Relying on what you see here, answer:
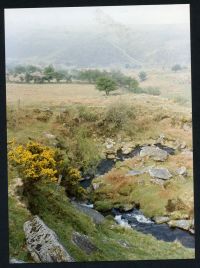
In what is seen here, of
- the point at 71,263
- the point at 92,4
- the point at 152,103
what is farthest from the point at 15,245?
the point at 92,4

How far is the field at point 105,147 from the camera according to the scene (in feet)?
18.8

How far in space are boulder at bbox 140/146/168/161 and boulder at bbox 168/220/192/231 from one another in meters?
0.51

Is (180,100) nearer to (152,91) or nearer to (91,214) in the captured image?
(152,91)

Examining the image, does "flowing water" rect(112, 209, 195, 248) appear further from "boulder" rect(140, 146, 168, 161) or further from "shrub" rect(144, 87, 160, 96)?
"shrub" rect(144, 87, 160, 96)

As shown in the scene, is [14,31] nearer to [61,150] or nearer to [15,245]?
[61,150]

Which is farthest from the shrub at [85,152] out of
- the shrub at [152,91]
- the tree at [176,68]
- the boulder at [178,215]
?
the tree at [176,68]

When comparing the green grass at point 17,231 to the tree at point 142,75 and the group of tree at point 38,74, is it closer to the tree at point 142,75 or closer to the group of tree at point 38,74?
the group of tree at point 38,74

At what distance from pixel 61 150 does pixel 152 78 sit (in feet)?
3.03

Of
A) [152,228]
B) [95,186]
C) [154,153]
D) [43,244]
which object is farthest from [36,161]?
[152,228]

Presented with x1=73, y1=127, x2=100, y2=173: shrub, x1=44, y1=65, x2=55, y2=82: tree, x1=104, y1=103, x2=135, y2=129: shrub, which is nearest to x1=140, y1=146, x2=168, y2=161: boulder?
x1=104, y1=103, x2=135, y2=129: shrub

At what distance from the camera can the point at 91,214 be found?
5.77 metres

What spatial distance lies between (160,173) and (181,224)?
0.44 metres

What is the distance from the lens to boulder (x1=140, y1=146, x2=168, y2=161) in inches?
230

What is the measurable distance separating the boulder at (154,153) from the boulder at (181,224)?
1.66 ft
